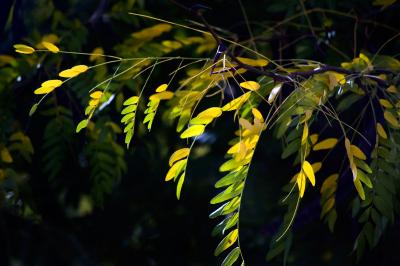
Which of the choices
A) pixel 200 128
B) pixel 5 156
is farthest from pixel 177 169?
pixel 5 156

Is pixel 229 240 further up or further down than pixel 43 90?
further down

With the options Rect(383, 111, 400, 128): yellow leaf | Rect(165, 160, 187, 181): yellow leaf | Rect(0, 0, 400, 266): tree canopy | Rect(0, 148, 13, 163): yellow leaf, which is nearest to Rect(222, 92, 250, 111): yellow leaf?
Rect(0, 0, 400, 266): tree canopy

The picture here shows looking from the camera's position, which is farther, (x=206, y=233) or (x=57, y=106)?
(x=206, y=233)

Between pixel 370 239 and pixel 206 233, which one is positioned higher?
pixel 370 239

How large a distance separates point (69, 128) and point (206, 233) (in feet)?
2.94

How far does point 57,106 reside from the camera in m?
1.71

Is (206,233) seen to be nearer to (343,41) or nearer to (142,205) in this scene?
(142,205)

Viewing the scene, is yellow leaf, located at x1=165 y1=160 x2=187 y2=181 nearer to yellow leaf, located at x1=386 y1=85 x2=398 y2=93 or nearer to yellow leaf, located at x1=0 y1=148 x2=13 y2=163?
yellow leaf, located at x1=386 y1=85 x2=398 y2=93

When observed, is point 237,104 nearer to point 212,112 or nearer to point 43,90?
point 212,112

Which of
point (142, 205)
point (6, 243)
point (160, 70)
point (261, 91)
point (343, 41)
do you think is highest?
point (261, 91)

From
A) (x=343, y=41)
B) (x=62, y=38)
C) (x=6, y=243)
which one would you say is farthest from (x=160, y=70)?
(x=6, y=243)

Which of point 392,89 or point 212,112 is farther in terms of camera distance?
point 392,89

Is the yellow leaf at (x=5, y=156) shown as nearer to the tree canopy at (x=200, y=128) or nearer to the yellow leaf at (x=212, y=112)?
the tree canopy at (x=200, y=128)

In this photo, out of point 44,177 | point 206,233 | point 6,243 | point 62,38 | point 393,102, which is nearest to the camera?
point 393,102
